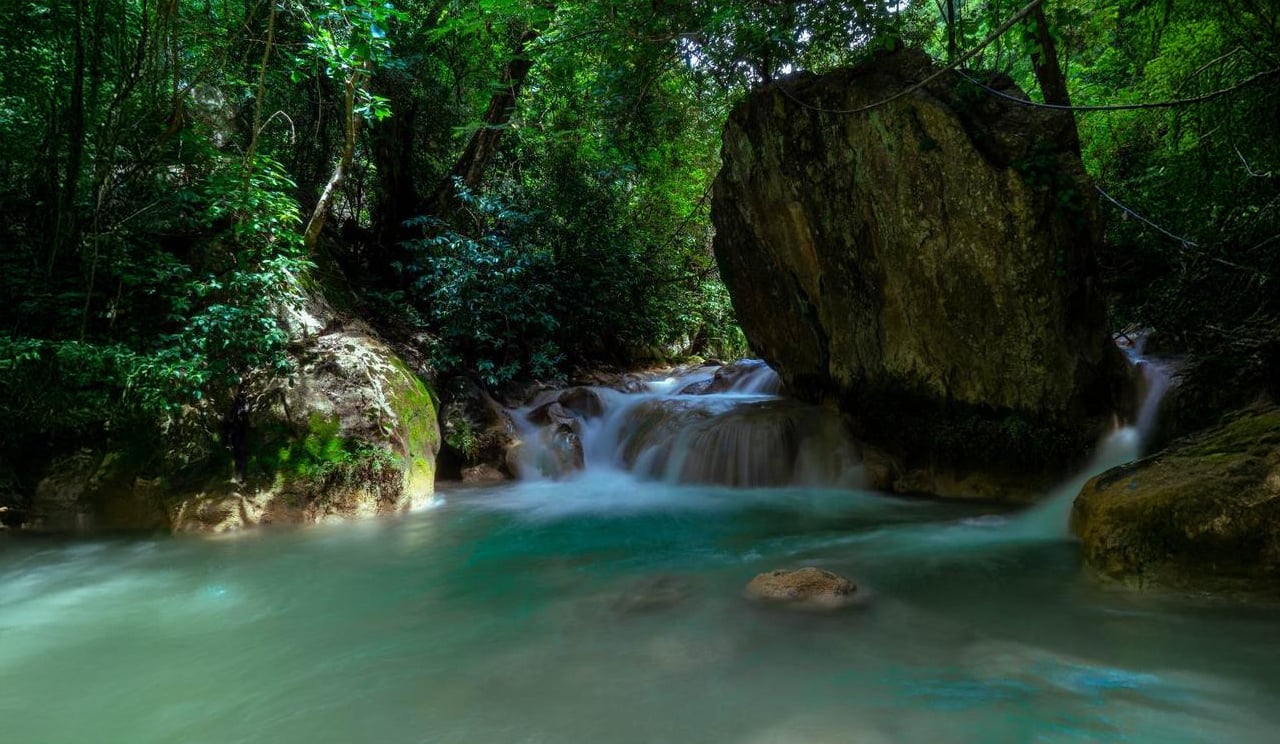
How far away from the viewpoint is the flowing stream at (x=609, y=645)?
2.33 metres

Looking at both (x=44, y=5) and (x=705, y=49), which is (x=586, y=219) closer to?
(x=705, y=49)

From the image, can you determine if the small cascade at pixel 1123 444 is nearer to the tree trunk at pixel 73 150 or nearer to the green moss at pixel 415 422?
the green moss at pixel 415 422

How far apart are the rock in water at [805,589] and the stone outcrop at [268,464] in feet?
14.2

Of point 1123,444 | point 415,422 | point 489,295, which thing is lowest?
point 1123,444

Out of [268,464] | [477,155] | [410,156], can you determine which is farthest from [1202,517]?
[410,156]

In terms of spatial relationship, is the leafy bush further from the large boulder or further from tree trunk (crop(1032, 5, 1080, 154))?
tree trunk (crop(1032, 5, 1080, 154))

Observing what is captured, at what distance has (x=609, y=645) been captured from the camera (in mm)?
3061

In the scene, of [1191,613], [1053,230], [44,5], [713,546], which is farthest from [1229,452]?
[44,5]

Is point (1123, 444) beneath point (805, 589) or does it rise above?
above

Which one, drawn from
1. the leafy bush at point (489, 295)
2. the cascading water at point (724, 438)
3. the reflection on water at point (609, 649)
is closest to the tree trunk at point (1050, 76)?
the cascading water at point (724, 438)

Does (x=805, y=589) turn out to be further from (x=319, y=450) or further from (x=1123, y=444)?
(x=319, y=450)

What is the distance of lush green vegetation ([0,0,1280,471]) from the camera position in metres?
5.39

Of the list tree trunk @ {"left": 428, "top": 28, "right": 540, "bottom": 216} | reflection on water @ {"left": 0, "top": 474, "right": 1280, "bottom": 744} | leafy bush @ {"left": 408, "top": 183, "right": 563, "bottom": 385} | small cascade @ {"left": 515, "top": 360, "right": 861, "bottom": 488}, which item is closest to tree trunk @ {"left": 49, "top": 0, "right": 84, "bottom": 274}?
reflection on water @ {"left": 0, "top": 474, "right": 1280, "bottom": 744}

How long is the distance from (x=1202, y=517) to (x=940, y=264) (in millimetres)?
3381
